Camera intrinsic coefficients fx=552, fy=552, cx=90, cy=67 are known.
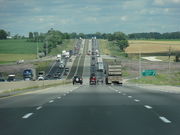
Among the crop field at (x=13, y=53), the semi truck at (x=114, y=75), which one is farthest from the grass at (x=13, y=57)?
the semi truck at (x=114, y=75)

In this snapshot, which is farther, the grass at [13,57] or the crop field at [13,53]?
the crop field at [13,53]

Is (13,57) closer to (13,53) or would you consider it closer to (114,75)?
(13,53)

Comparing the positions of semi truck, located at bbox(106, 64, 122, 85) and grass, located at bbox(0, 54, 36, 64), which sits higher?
semi truck, located at bbox(106, 64, 122, 85)

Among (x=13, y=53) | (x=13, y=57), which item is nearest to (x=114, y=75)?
(x=13, y=57)

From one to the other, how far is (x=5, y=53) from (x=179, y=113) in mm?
158404

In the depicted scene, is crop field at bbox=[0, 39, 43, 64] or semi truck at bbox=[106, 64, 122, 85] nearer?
semi truck at bbox=[106, 64, 122, 85]

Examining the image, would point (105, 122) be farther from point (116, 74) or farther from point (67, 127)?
point (116, 74)

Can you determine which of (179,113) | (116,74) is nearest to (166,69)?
(116,74)

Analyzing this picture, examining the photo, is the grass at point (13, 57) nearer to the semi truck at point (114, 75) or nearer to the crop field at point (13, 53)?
the crop field at point (13, 53)

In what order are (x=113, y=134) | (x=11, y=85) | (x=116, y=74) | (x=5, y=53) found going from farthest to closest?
(x=5, y=53) → (x=116, y=74) → (x=11, y=85) → (x=113, y=134)

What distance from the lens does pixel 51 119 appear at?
18578 mm

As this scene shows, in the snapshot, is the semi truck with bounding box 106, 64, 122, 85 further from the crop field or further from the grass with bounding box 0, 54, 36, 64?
the grass with bounding box 0, 54, 36, 64

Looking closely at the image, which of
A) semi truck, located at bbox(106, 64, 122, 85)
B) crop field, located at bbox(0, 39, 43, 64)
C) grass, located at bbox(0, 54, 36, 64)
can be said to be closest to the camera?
semi truck, located at bbox(106, 64, 122, 85)

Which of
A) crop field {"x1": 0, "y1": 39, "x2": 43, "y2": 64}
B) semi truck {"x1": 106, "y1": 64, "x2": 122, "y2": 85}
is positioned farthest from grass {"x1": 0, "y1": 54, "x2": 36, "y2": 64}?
semi truck {"x1": 106, "y1": 64, "x2": 122, "y2": 85}
